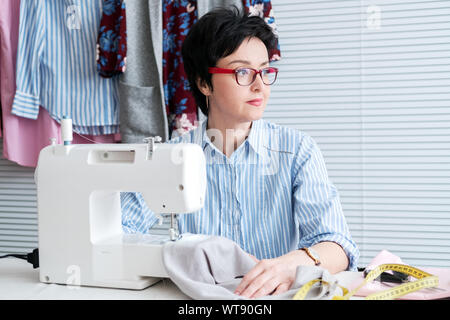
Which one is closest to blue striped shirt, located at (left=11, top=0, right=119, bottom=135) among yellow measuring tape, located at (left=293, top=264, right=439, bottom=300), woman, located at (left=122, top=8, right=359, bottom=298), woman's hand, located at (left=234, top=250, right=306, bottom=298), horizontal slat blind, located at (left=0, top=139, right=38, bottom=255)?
horizontal slat blind, located at (left=0, top=139, right=38, bottom=255)

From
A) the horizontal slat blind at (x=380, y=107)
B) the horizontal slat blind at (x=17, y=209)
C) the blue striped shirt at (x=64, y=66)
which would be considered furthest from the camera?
the horizontal slat blind at (x=17, y=209)

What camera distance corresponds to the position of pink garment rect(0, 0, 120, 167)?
10.0ft

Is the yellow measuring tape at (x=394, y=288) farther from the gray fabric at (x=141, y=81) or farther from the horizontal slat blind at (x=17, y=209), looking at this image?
the horizontal slat blind at (x=17, y=209)

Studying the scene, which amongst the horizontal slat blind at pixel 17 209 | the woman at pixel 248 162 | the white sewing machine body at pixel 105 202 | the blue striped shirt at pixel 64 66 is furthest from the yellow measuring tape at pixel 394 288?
the horizontal slat blind at pixel 17 209

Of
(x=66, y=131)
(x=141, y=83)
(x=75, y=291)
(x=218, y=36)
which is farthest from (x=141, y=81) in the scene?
(x=75, y=291)

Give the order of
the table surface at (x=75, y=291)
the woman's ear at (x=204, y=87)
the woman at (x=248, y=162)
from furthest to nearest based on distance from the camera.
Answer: the woman's ear at (x=204, y=87), the woman at (x=248, y=162), the table surface at (x=75, y=291)

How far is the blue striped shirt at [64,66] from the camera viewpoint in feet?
9.72

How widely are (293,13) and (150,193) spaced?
1967mm

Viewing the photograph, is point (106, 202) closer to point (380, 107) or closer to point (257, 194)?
point (257, 194)

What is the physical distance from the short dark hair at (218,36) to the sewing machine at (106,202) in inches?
23.4

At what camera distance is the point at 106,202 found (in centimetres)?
143

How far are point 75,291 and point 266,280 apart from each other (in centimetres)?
49

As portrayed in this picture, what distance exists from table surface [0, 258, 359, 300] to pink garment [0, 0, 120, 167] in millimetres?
1705

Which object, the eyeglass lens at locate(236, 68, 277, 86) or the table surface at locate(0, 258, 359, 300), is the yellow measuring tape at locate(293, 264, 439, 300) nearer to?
the table surface at locate(0, 258, 359, 300)
